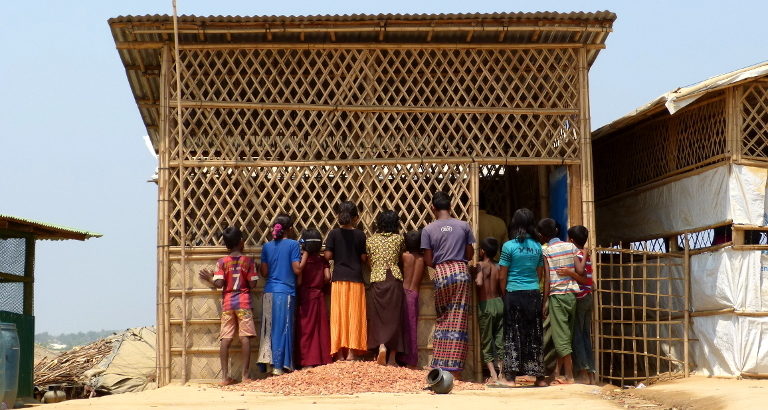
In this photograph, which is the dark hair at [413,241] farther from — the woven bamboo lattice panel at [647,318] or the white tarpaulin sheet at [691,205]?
the white tarpaulin sheet at [691,205]

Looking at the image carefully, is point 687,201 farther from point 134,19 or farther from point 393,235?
point 134,19

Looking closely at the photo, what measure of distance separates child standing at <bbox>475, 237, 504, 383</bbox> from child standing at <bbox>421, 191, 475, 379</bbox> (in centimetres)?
18

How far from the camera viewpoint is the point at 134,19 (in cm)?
1155

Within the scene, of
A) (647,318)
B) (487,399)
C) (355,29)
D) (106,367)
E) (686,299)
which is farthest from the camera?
(106,367)

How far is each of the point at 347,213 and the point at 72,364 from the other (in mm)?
7676

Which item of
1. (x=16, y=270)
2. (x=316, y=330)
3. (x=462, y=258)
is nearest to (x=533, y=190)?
(x=462, y=258)

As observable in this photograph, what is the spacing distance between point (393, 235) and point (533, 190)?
309 centimetres

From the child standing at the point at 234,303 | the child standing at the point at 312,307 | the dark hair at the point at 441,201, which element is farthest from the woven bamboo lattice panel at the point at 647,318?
the child standing at the point at 234,303

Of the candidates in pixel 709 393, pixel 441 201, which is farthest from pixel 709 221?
pixel 441 201

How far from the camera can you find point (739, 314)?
11.4m

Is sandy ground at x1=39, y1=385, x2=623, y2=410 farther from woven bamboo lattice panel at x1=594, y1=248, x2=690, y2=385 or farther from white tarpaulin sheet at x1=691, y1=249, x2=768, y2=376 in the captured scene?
white tarpaulin sheet at x1=691, y1=249, x2=768, y2=376

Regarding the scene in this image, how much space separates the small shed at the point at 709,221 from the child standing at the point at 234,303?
141 inches

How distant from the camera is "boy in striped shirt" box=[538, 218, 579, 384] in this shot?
11.1m

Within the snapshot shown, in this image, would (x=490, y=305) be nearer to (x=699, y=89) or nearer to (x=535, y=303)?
(x=535, y=303)
